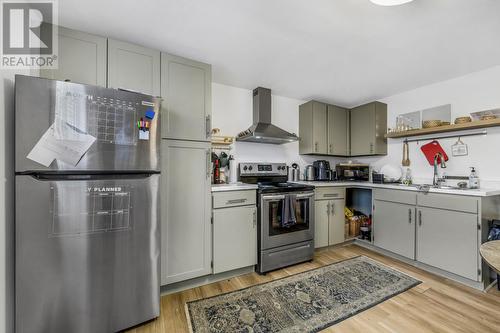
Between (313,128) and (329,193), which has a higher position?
(313,128)

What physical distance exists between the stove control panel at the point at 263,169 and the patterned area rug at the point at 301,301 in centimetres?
140

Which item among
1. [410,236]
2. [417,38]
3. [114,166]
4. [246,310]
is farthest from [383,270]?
[114,166]

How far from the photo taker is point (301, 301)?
71.9 inches

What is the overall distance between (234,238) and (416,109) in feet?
10.5

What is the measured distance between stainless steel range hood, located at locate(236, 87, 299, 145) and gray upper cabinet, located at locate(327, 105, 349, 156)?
2.91 ft

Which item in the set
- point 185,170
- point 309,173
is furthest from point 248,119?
point 185,170

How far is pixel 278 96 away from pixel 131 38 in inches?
85.7

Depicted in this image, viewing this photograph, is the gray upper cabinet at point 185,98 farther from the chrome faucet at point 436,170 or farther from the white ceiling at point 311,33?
the chrome faucet at point 436,170

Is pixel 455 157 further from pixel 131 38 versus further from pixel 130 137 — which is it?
pixel 131 38

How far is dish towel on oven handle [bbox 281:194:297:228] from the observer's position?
2.40 m

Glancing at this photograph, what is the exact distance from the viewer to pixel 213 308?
5.68 ft

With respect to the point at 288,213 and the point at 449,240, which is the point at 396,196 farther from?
the point at 288,213

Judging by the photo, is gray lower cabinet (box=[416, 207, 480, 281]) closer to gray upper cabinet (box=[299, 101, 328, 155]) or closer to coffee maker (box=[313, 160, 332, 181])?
coffee maker (box=[313, 160, 332, 181])

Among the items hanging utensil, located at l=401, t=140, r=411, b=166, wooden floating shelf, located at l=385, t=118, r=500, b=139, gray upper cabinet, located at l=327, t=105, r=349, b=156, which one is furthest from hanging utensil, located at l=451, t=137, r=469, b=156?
gray upper cabinet, located at l=327, t=105, r=349, b=156
